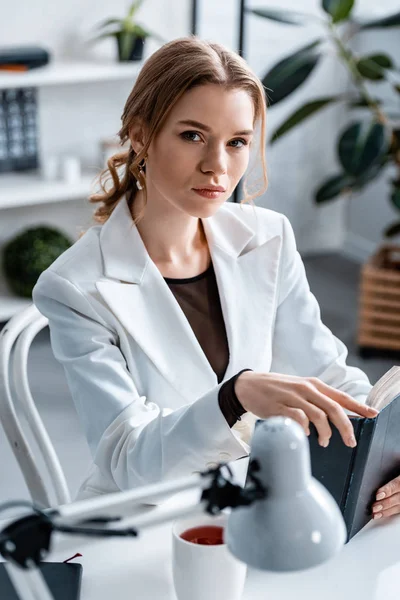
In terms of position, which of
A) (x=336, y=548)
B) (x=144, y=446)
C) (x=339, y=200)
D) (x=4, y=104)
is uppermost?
(x=336, y=548)

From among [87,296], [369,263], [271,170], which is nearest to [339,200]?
[271,170]

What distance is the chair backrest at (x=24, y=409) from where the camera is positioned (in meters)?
1.41

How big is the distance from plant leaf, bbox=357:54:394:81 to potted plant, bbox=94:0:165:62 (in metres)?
0.78

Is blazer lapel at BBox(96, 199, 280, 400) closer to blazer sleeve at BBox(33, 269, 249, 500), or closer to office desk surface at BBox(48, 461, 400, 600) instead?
blazer sleeve at BBox(33, 269, 249, 500)

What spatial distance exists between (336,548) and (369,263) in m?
2.71

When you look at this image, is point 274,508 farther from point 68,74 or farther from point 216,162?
point 68,74

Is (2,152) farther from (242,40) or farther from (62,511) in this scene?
(62,511)

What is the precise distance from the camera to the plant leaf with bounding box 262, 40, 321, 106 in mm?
3145

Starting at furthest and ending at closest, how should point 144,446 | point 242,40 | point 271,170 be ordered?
1. point 271,170
2. point 242,40
3. point 144,446

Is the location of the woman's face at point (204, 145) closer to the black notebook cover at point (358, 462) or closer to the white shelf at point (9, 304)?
the black notebook cover at point (358, 462)

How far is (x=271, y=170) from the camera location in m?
4.32

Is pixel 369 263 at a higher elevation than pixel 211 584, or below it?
below

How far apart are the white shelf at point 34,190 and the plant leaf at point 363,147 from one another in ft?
3.08

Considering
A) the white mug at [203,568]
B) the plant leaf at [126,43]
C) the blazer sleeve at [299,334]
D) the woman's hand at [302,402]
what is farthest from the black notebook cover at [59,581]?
the plant leaf at [126,43]
